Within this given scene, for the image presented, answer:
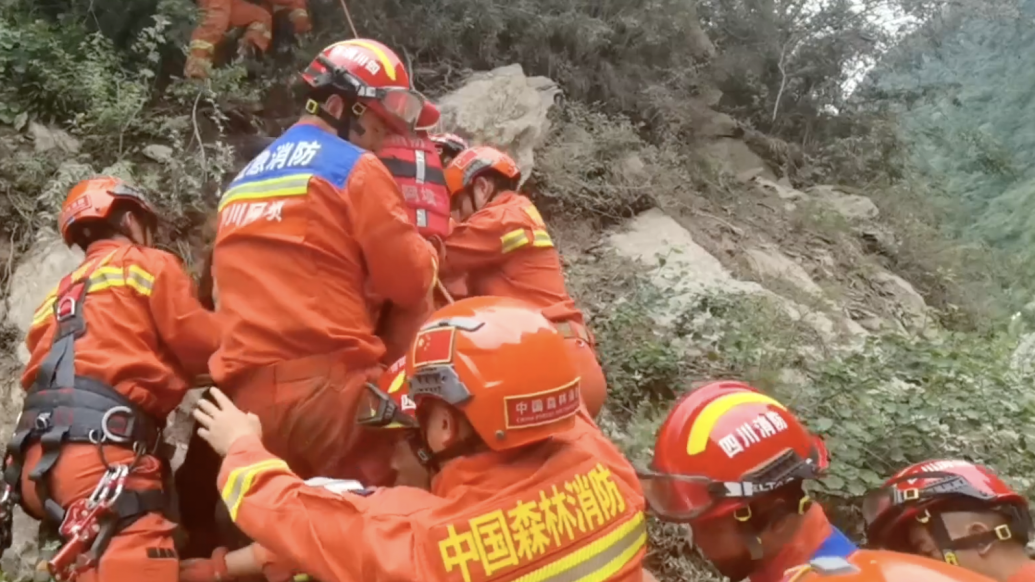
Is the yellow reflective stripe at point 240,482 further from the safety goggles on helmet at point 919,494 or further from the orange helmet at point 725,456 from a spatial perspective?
the safety goggles on helmet at point 919,494

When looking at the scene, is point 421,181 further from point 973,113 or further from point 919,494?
point 973,113

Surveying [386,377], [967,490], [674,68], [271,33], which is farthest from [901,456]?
[674,68]

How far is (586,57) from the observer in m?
10.4

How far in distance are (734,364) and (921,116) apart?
1222 cm

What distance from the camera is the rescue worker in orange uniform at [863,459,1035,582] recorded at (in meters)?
3.01

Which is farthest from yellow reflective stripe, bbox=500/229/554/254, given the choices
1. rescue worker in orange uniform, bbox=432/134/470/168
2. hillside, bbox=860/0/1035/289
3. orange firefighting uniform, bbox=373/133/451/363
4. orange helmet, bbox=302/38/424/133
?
hillside, bbox=860/0/1035/289

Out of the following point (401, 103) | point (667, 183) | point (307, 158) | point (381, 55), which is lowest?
point (667, 183)

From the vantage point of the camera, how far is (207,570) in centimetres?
309

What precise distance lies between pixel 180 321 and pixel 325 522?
1528 millimetres

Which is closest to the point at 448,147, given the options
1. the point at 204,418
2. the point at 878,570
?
the point at 204,418

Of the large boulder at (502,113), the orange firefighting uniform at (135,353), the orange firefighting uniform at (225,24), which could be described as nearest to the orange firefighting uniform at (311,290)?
the orange firefighting uniform at (135,353)

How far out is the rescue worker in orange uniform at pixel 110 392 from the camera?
3098 mm

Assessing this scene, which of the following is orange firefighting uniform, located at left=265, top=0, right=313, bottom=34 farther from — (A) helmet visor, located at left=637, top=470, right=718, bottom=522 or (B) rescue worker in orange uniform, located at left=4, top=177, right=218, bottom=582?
(A) helmet visor, located at left=637, top=470, right=718, bottom=522

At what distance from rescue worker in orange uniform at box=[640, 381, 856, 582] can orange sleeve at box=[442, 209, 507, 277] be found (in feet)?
6.61
